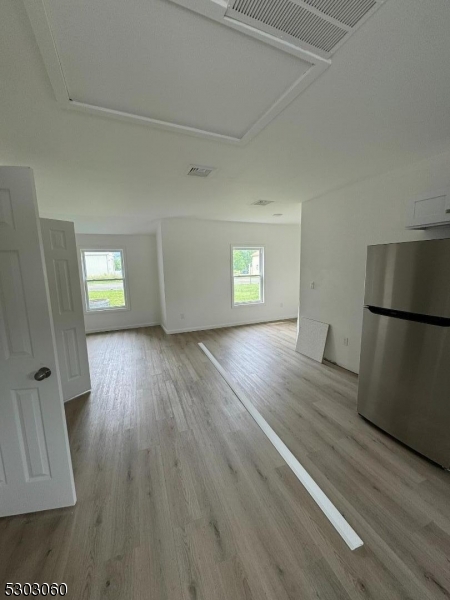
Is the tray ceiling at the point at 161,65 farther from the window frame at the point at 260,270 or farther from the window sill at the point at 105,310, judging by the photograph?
the window sill at the point at 105,310

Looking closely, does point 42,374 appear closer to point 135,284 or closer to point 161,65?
point 161,65

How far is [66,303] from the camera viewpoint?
2781mm

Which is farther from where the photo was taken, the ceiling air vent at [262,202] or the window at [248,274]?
the window at [248,274]

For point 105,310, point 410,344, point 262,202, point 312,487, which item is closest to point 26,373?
point 312,487

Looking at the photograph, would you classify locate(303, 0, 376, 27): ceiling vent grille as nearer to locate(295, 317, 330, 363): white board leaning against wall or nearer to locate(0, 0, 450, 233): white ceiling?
locate(0, 0, 450, 233): white ceiling

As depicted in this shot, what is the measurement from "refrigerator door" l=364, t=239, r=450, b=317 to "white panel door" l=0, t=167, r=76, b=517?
2.59m

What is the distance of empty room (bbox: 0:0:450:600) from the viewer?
3.70 ft

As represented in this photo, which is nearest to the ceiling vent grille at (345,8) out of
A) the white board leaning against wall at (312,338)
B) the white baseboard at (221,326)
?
the white board leaning against wall at (312,338)

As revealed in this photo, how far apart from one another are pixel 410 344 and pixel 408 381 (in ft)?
1.04

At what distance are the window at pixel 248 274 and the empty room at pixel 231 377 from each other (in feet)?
9.55

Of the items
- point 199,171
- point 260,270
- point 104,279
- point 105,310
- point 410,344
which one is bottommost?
point 105,310

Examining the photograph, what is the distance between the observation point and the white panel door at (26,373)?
4.24 ft

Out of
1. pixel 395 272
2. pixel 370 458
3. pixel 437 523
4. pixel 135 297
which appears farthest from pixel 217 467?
pixel 135 297

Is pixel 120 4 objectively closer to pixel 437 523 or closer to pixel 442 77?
pixel 442 77
